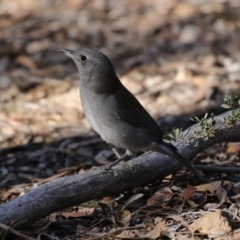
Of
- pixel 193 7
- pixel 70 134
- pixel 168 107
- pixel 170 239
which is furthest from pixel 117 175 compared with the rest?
pixel 193 7

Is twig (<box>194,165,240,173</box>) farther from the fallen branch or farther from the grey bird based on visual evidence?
the grey bird

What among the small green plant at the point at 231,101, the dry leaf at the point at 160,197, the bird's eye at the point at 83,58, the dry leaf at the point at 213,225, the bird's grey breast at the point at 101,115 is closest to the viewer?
the dry leaf at the point at 213,225

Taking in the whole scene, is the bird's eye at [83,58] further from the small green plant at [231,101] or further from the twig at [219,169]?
the small green plant at [231,101]

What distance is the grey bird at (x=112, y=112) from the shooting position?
6.02 m

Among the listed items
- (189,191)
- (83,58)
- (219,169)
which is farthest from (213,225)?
(83,58)

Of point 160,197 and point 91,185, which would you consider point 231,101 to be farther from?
point 91,185

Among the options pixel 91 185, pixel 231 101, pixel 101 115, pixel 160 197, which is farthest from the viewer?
pixel 101 115

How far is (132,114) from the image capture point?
6113 millimetres

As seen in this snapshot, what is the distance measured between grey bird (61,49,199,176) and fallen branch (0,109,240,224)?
0.18 metres

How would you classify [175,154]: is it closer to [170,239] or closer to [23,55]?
[170,239]

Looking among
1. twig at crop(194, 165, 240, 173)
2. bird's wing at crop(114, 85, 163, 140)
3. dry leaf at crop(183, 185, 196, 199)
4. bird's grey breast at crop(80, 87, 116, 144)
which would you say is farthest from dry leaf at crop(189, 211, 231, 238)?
bird's grey breast at crop(80, 87, 116, 144)

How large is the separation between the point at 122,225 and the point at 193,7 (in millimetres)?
7504

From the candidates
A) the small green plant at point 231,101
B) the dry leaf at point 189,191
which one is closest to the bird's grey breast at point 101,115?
the dry leaf at point 189,191

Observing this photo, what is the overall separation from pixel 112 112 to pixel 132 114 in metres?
0.20
